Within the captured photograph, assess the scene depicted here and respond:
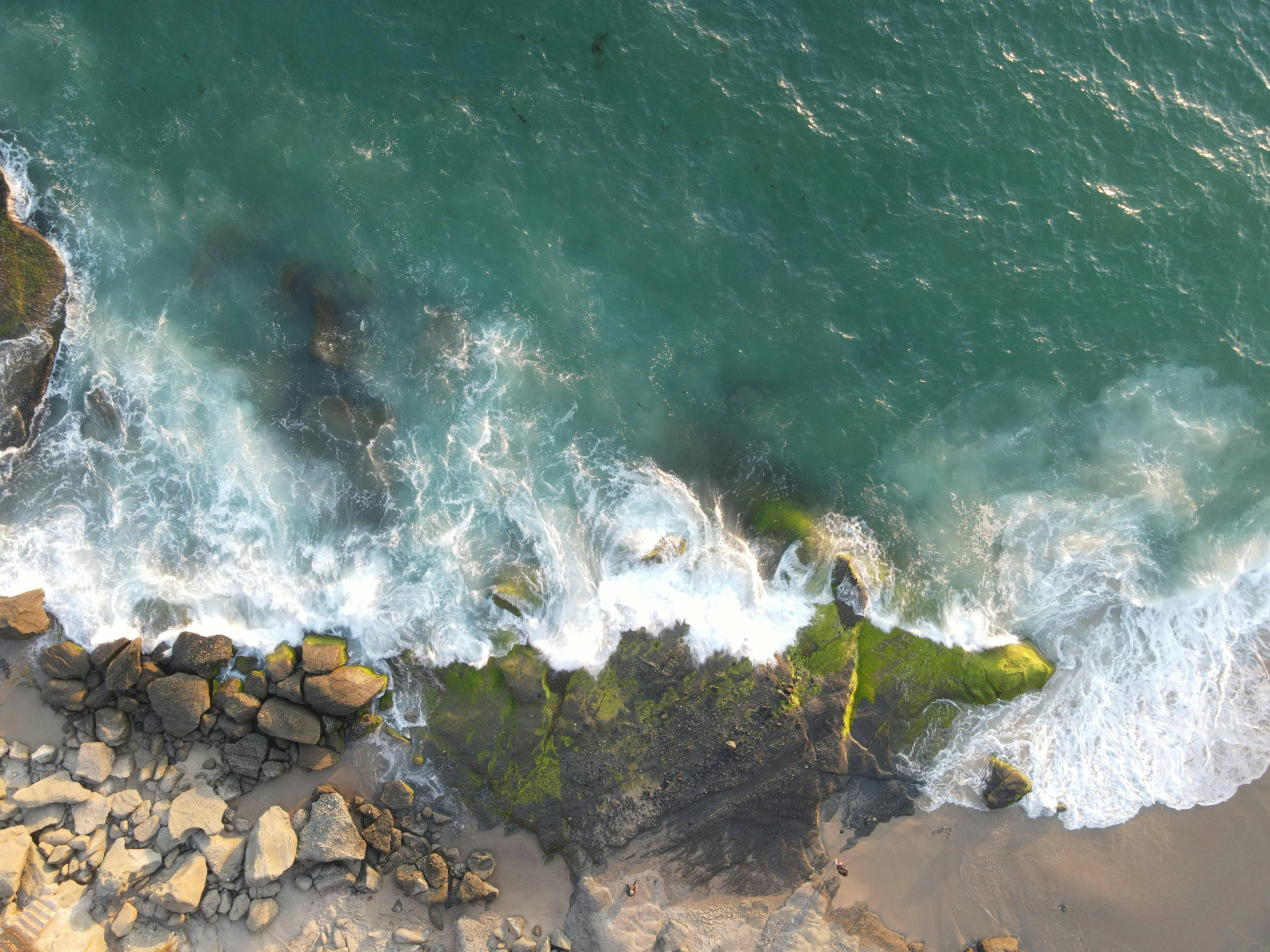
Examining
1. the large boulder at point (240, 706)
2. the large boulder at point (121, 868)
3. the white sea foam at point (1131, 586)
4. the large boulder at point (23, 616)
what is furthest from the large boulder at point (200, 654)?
the white sea foam at point (1131, 586)

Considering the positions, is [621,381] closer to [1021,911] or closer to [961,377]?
[961,377]

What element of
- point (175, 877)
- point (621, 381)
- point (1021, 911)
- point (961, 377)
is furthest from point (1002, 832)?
point (175, 877)

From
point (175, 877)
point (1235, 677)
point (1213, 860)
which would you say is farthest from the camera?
point (1235, 677)

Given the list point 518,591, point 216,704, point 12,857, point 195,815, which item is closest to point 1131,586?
point 518,591

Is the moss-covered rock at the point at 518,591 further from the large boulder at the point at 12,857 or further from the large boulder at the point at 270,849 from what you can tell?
the large boulder at the point at 12,857

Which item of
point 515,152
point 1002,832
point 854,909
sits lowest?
point 854,909

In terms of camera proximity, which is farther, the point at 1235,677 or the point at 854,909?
the point at 1235,677

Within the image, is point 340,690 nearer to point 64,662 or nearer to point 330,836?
point 330,836
